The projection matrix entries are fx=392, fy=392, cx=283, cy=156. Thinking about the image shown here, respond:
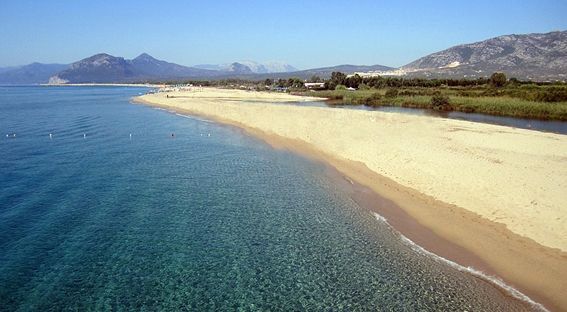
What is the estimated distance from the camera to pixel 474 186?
17.3 meters

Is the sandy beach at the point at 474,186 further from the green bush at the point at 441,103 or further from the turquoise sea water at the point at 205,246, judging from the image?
the green bush at the point at 441,103

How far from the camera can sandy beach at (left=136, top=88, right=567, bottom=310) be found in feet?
38.6

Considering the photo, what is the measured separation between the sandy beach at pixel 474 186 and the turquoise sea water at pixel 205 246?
142 centimetres

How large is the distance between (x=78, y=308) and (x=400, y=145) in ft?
71.2

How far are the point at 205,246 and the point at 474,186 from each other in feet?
39.2

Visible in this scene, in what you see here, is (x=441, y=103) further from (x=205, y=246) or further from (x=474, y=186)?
(x=205, y=246)

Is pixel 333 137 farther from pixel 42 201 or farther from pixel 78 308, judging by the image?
pixel 78 308

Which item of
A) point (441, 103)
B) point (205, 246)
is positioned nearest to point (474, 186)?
point (205, 246)

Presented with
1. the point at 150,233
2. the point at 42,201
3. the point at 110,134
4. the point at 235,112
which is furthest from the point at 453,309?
the point at 235,112

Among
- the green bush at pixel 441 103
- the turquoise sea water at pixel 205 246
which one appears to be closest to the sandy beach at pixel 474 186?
the turquoise sea water at pixel 205 246

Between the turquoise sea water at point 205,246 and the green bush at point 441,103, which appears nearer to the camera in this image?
the turquoise sea water at point 205,246

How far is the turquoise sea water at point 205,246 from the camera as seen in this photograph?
32.8ft

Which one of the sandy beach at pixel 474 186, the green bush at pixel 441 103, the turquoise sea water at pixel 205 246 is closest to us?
the turquoise sea water at pixel 205 246

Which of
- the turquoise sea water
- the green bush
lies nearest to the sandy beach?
the turquoise sea water
